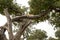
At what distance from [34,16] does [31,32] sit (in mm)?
6446

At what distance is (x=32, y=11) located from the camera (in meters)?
8.57

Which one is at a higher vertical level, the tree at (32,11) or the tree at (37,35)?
the tree at (32,11)

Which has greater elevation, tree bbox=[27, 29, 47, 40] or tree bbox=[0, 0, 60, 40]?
tree bbox=[0, 0, 60, 40]

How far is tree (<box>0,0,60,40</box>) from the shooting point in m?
7.83

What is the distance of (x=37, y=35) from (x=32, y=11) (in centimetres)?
585

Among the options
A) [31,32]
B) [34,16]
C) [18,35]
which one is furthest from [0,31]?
[31,32]

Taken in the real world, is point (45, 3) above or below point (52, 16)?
above

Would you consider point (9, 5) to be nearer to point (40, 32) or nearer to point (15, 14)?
point (15, 14)

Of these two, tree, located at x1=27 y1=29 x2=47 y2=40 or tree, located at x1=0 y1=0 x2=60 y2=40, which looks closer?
tree, located at x1=0 y1=0 x2=60 y2=40

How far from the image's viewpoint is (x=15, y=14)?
974 centimetres

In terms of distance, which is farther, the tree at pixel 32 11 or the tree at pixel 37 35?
the tree at pixel 37 35

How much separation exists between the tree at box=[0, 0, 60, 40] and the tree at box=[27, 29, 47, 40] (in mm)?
3557

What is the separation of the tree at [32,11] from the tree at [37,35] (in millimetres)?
3557

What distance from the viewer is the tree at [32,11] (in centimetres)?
783
